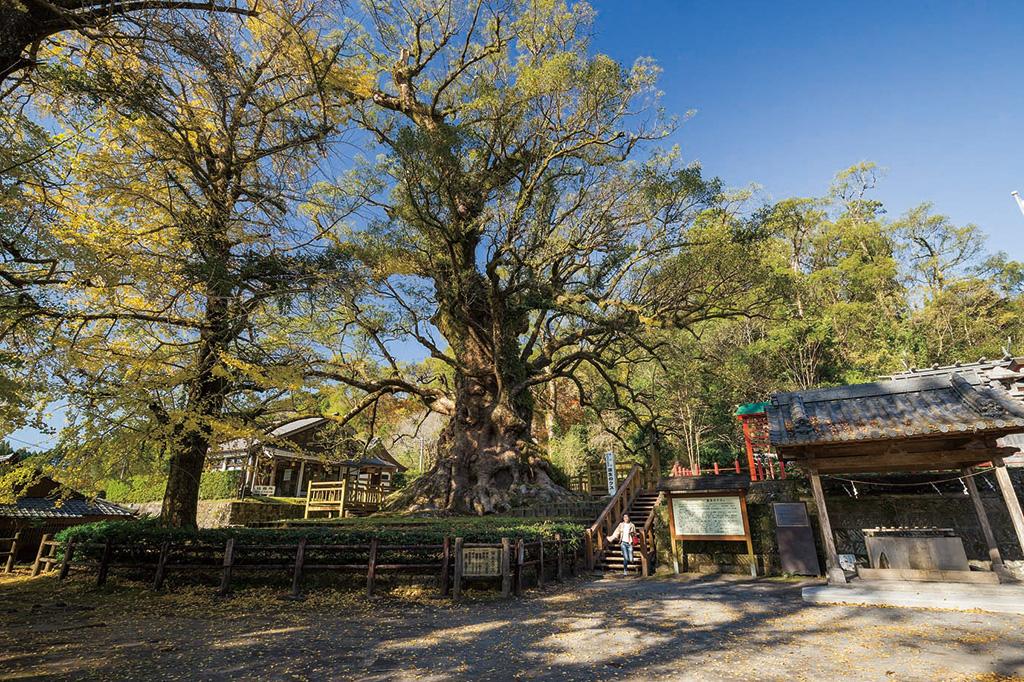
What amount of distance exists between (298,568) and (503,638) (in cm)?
504

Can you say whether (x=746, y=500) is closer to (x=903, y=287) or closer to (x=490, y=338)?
(x=490, y=338)

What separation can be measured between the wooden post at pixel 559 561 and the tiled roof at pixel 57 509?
50.7 feet

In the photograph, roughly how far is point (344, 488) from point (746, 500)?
15.7 metres

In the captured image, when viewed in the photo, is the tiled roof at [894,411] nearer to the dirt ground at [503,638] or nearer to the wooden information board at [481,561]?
the dirt ground at [503,638]

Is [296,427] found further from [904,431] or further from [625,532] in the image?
[904,431]

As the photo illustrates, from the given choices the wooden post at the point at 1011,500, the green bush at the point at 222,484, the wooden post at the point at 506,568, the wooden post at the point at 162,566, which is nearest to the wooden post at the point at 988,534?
the wooden post at the point at 1011,500

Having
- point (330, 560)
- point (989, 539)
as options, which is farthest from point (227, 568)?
point (989, 539)

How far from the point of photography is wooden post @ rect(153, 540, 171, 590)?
31.3ft

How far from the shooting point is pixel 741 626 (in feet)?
21.2

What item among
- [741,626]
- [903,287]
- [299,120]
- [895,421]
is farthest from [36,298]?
[903,287]

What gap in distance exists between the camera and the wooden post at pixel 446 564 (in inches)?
348

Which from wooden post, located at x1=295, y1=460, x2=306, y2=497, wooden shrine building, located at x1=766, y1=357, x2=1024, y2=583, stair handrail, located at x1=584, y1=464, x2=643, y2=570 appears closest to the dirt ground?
wooden shrine building, located at x1=766, y1=357, x2=1024, y2=583

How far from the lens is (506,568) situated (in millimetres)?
8984

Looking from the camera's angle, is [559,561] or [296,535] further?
[559,561]
